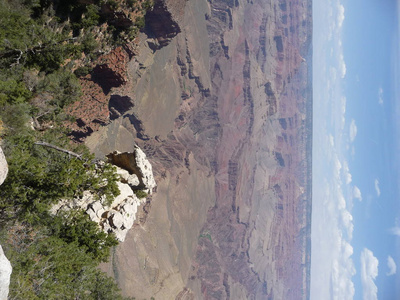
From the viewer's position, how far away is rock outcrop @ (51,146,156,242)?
67.7 feet

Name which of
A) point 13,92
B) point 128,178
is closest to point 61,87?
point 13,92

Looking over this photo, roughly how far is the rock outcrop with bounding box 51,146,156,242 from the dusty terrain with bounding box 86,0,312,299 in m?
15.3

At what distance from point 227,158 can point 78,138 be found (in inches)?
2910

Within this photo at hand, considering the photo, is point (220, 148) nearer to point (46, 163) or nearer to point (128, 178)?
point (128, 178)

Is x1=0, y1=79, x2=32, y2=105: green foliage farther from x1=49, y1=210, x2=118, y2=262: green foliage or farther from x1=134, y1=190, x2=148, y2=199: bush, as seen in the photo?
x1=134, y1=190, x2=148, y2=199: bush

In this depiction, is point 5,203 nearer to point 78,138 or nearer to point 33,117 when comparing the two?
point 33,117

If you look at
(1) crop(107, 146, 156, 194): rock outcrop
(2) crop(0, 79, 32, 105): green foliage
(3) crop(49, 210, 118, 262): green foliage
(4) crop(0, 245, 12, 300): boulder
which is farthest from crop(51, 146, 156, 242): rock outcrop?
(4) crop(0, 245, 12, 300): boulder

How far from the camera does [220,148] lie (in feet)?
346

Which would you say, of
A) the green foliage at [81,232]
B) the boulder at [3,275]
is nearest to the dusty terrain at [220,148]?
the green foliage at [81,232]

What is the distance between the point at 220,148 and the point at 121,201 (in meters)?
84.0

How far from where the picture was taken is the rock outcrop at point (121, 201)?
2062 cm

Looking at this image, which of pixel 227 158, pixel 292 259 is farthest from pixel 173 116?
pixel 292 259

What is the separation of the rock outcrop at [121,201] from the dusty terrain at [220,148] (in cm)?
1527

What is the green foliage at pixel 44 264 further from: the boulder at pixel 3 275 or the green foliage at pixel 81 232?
the boulder at pixel 3 275
